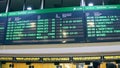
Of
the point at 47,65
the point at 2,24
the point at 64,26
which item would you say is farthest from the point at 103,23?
the point at 2,24

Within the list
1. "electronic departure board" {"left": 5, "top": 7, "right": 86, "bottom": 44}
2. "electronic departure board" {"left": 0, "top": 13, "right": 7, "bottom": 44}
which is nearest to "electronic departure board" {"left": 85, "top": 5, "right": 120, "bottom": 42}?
"electronic departure board" {"left": 5, "top": 7, "right": 86, "bottom": 44}

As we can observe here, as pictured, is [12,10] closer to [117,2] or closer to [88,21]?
[88,21]

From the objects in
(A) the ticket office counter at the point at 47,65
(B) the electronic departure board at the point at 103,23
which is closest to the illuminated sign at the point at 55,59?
(A) the ticket office counter at the point at 47,65

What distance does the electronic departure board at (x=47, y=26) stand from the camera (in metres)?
3.18

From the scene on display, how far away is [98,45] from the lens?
10.1 ft

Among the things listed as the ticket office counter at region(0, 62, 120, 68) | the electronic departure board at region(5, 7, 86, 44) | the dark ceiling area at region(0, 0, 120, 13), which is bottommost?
the ticket office counter at region(0, 62, 120, 68)

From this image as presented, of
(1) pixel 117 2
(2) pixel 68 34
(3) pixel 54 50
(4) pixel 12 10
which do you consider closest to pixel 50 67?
(3) pixel 54 50

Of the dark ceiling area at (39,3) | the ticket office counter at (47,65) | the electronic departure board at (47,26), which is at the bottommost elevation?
the ticket office counter at (47,65)

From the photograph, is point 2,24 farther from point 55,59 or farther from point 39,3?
point 55,59

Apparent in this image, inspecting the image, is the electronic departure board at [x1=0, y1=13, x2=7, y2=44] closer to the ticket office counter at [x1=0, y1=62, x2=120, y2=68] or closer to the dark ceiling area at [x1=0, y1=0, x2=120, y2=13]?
the dark ceiling area at [x1=0, y1=0, x2=120, y2=13]

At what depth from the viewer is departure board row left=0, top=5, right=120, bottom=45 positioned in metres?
3.11

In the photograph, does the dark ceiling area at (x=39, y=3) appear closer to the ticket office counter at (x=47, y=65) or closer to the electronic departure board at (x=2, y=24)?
the electronic departure board at (x=2, y=24)

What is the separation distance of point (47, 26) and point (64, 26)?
261 millimetres

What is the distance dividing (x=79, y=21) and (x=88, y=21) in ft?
0.42
